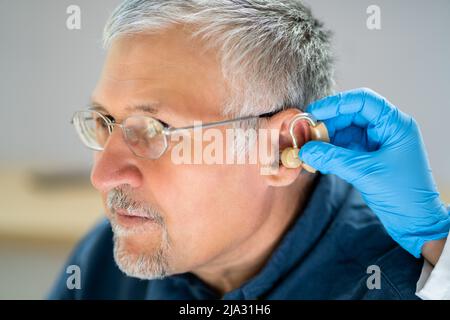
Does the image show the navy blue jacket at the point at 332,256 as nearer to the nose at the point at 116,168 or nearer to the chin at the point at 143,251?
the chin at the point at 143,251

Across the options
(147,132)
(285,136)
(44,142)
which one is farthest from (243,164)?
(44,142)

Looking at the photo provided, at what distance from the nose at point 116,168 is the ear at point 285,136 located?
30cm

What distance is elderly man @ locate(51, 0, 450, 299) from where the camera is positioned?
1109mm

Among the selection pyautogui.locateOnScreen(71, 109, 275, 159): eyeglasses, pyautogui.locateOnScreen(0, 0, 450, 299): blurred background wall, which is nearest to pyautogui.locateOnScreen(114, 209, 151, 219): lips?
pyautogui.locateOnScreen(71, 109, 275, 159): eyeglasses

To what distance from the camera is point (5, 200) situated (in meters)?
2.50

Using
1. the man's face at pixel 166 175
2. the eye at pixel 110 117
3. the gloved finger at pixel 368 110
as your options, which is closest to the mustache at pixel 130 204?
the man's face at pixel 166 175

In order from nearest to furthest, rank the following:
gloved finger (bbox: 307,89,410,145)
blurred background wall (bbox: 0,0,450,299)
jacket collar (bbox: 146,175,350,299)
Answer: gloved finger (bbox: 307,89,410,145) < jacket collar (bbox: 146,175,350,299) < blurred background wall (bbox: 0,0,450,299)

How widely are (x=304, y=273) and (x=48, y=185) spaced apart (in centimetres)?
173

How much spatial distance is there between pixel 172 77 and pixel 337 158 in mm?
393

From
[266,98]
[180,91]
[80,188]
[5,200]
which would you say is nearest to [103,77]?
[180,91]

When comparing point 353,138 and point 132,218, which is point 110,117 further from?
point 353,138

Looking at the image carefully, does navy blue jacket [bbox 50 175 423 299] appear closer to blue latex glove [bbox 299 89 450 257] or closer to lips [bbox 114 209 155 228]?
blue latex glove [bbox 299 89 450 257]

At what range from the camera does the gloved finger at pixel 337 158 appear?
3.57 ft
